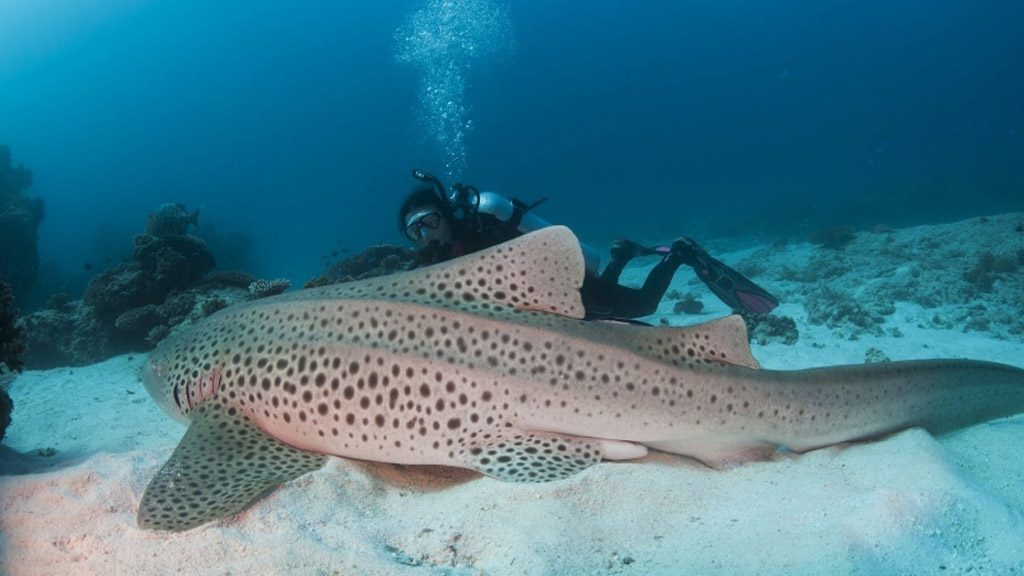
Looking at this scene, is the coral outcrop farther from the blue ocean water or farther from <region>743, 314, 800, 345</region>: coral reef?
the blue ocean water

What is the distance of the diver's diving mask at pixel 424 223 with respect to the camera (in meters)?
7.13

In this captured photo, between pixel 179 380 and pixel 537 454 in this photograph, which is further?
pixel 179 380

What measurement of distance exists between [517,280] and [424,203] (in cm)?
400

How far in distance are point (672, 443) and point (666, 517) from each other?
0.53 metres

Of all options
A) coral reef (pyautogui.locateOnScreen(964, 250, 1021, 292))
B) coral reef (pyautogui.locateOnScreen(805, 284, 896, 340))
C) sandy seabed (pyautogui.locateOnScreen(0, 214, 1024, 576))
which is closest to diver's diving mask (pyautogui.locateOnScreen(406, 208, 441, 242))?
sandy seabed (pyautogui.locateOnScreen(0, 214, 1024, 576))

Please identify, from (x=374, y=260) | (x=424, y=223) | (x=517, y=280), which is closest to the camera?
(x=517, y=280)

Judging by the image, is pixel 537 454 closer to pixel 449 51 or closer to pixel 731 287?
pixel 731 287

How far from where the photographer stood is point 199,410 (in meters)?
3.63

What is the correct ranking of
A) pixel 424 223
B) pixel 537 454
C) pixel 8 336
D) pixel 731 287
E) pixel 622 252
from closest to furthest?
pixel 537 454 < pixel 8 336 < pixel 424 223 < pixel 731 287 < pixel 622 252

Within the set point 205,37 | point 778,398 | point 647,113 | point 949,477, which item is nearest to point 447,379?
point 778,398

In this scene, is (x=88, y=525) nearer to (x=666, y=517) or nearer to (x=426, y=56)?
(x=666, y=517)

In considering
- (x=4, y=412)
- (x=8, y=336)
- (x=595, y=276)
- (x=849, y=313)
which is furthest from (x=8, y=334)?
(x=849, y=313)

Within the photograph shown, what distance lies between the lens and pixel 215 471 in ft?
10.1

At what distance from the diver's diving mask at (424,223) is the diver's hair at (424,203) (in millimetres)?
92
